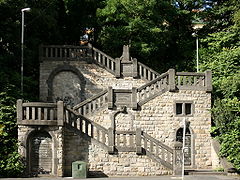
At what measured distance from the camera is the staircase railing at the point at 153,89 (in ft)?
71.6

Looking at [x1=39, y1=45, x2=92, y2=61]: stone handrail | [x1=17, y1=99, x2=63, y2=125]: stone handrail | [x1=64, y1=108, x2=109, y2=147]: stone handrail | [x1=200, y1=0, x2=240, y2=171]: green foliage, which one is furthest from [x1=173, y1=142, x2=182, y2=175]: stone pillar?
[x1=39, y1=45, x2=92, y2=61]: stone handrail

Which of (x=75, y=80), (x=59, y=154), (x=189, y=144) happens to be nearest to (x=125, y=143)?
(x=59, y=154)

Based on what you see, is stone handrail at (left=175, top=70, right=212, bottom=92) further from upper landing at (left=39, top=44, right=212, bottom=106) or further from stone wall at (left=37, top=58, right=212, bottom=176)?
upper landing at (left=39, top=44, right=212, bottom=106)

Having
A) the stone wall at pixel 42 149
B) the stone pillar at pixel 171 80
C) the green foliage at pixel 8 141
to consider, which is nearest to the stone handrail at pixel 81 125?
the stone wall at pixel 42 149

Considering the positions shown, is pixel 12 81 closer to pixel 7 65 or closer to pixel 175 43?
pixel 7 65

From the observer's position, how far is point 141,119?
21875 mm

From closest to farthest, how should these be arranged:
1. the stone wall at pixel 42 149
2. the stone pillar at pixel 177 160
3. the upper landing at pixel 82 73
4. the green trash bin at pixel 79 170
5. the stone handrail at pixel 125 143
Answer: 1. the green trash bin at pixel 79 170
2. the stone wall at pixel 42 149
3. the stone pillar at pixel 177 160
4. the stone handrail at pixel 125 143
5. the upper landing at pixel 82 73

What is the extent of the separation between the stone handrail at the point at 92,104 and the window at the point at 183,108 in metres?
4.30

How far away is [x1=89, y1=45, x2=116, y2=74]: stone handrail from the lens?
25.6 metres

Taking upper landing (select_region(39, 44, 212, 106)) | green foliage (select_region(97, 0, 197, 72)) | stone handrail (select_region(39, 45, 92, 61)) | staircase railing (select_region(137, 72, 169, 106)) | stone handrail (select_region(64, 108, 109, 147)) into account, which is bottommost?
stone handrail (select_region(64, 108, 109, 147))

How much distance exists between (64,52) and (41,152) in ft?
30.5

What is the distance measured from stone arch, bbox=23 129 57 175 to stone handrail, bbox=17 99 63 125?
53 cm

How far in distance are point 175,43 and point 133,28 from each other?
568 centimetres

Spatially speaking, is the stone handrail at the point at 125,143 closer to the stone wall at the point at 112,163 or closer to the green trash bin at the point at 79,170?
the stone wall at the point at 112,163
